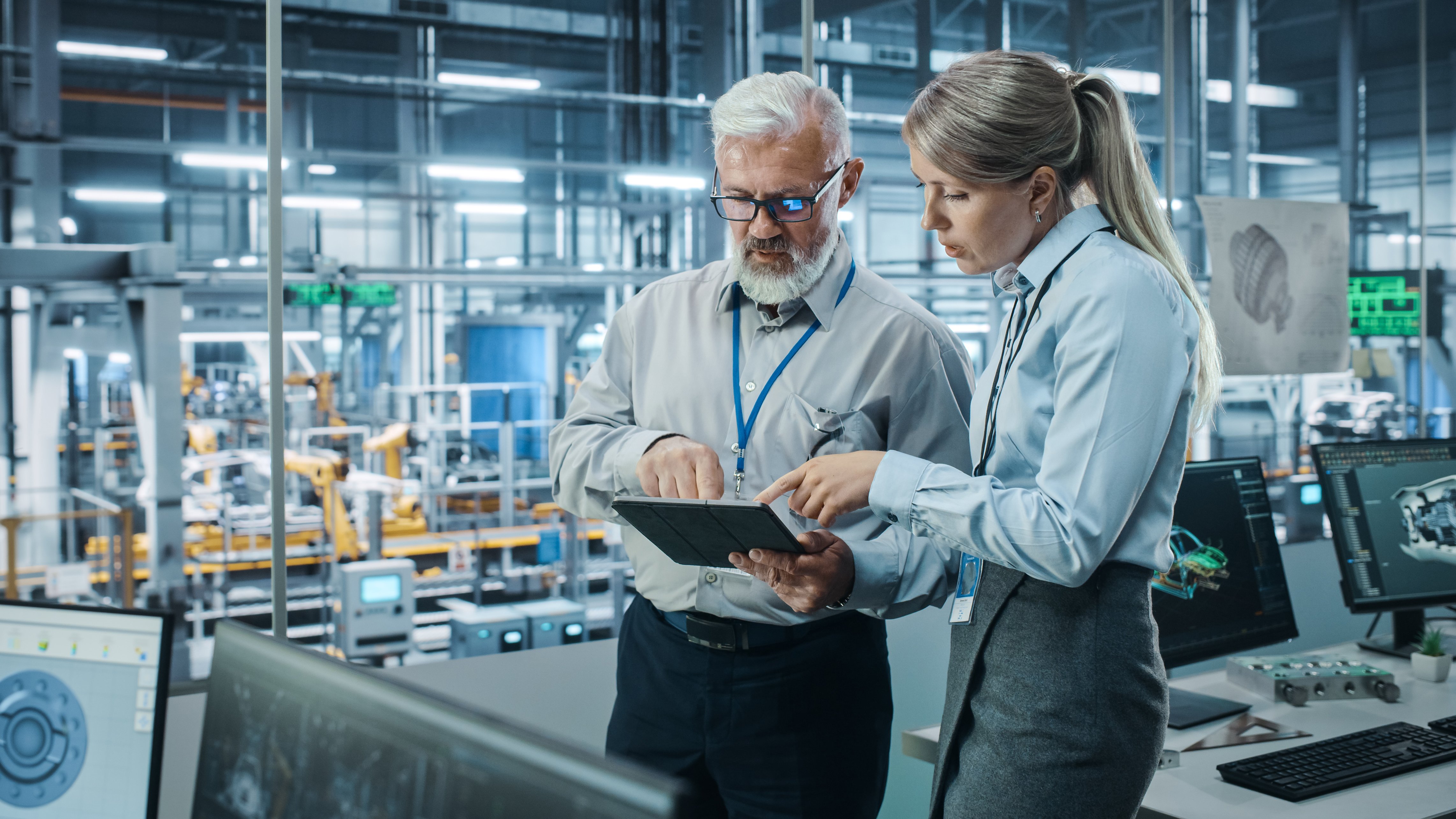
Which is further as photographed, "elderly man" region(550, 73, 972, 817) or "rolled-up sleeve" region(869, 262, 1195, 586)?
"elderly man" region(550, 73, 972, 817)

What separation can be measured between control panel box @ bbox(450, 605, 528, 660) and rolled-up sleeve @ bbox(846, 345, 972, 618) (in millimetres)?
2230

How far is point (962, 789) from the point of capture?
1141 millimetres

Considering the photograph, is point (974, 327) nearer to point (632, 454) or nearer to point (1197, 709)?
point (1197, 709)

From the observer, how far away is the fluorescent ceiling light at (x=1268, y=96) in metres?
5.62

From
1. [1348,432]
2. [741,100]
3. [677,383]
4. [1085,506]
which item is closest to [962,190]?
[1085,506]

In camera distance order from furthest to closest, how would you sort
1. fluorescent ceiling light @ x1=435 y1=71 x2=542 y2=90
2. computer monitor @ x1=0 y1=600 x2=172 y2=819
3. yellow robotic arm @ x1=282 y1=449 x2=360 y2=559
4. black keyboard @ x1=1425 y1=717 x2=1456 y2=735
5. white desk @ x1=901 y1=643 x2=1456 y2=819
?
1. fluorescent ceiling light @ x1=435 y1=71 x2=542 y2=90
2. yellow robotic arm @ x1=282 y1=449 x2=360 y2=559
3. black keyboard @ x1=1425 y1=717 x2=1456 y2=735
4. white desk @ x1=901 y1=643 x2=1456 y2=819
5. computer monitor @ x1=0 y1=600 x2=172 y2=819

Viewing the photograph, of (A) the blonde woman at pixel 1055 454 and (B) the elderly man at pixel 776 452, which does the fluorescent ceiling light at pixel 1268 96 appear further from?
(A) the blonde woman at pixel 1055 454

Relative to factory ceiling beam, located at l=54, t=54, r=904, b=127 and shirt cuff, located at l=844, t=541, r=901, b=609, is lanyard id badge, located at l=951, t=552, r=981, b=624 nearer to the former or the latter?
shirt cuff, located at l=844, t=541, r=901, b=609

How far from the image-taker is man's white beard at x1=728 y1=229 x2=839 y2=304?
153 cm

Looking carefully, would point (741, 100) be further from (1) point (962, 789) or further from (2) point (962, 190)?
(1) point (962, 789)

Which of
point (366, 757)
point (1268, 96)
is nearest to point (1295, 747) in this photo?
point (366, 757)

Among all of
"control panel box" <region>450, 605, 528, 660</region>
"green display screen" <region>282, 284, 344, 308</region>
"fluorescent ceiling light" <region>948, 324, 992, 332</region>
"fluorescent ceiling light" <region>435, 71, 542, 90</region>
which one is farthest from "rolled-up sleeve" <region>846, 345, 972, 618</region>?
"fluorescent ceiling light" <region>435, 71, 542, 90</region>

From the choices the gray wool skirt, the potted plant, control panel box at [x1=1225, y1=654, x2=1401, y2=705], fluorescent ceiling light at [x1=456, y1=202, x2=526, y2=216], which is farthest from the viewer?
fluorescent ceiling light at [x1=456, y1=202, x2=526, y2=216]

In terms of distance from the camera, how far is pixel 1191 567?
198 centimetres
